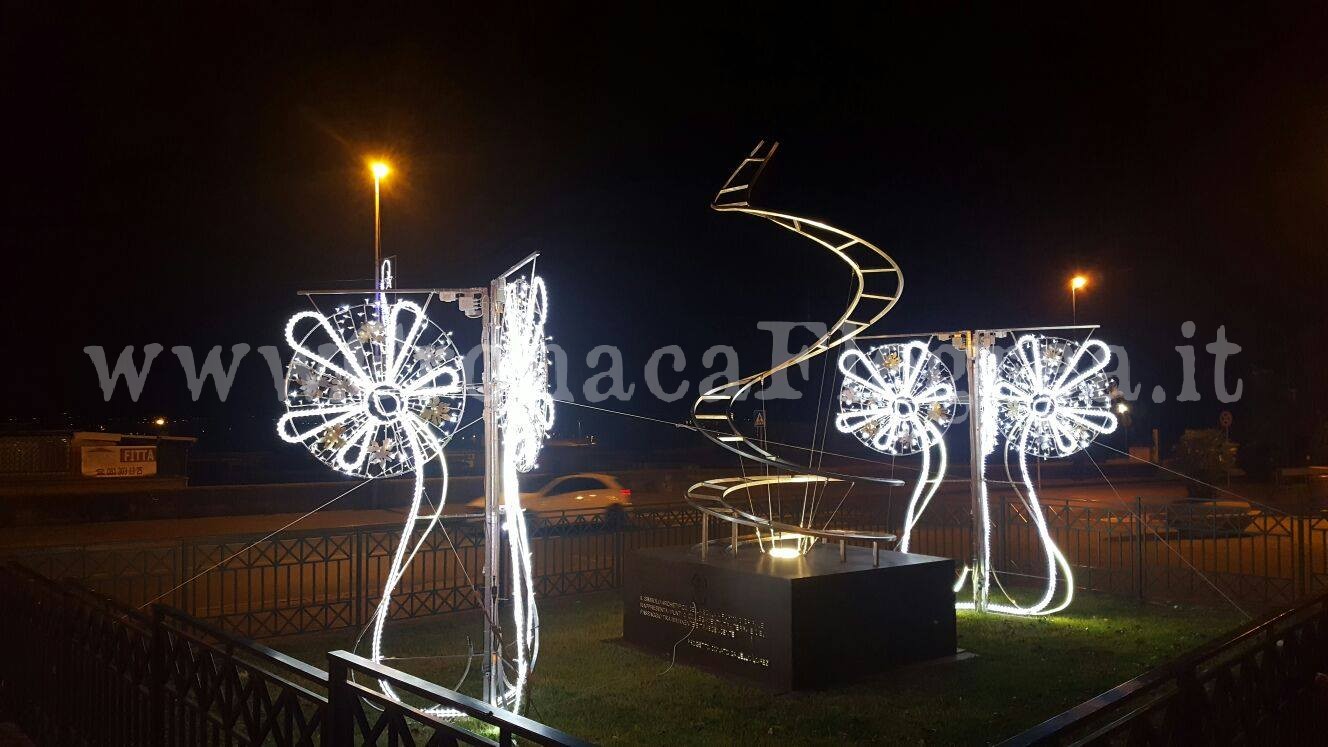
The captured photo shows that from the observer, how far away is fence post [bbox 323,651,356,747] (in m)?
4.23

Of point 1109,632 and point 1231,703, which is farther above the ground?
point 1231,703

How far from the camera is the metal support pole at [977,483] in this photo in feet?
40.7

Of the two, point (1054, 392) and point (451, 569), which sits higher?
point (1054, 392)

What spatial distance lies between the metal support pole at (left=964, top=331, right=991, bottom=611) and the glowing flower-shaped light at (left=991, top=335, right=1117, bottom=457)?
33 cm

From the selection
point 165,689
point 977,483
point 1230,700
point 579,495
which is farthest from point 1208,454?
point 165,689

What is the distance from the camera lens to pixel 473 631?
1127 cm

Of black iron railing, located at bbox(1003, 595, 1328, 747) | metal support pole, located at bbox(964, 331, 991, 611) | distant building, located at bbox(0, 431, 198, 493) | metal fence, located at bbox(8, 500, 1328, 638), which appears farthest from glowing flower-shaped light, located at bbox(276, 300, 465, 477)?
distant building, located at bbox(0, 431, 198, 493)

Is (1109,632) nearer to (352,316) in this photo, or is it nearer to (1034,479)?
(352,316)

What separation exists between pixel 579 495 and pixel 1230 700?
1603 cm

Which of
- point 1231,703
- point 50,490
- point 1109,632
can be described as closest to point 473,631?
point 1109,632

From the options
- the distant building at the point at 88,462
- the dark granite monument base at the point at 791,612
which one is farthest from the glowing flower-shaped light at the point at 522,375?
the distant building at the point at 88,462

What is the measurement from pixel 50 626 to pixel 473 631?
16.5ft

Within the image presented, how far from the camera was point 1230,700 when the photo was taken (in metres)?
5.09

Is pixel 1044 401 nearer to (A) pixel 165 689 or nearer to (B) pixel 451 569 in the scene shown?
(B) pixel 451 569
